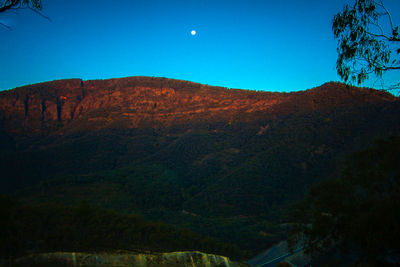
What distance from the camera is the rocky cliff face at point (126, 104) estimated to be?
12338 cm

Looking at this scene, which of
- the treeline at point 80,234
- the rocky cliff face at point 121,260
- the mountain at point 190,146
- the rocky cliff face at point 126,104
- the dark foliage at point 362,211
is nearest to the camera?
the dark foliage at point 362,211

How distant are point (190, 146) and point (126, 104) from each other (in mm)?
63658

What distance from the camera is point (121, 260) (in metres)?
15.7

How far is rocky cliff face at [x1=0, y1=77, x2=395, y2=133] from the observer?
4857 inches

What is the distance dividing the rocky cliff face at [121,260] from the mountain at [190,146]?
15.7m

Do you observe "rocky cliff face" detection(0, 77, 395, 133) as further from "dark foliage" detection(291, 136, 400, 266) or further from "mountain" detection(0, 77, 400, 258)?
"dark foliage" detection(291, 136, 400, 266)

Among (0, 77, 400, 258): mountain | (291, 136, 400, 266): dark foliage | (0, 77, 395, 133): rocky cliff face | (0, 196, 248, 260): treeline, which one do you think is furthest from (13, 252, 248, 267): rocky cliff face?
(0, 77, 395, 133): rocky cliff face

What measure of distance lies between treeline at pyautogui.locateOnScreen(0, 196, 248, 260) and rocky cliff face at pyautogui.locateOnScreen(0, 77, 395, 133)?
74422mm

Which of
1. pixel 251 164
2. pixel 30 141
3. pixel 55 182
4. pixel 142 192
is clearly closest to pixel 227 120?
pixel 251 164

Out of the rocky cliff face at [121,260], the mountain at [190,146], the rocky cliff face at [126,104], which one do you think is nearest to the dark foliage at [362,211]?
the mountain at [190,146]

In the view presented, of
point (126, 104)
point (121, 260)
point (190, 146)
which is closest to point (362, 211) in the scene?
point (121, 260)

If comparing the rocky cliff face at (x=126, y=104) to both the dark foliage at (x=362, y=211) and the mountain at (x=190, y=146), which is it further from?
the dark foliage at (x=362, y=211)

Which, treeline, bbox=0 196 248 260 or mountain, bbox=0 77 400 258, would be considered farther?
mountain, bbox=0 77 400 258

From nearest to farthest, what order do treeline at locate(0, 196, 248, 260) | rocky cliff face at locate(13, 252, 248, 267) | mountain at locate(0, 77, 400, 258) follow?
rocky cliff face at locate(13, 252, 248, 267)
treeline at locate(0, 196, 248, 260)
mountain at locate(0, 77, 400, 258)
